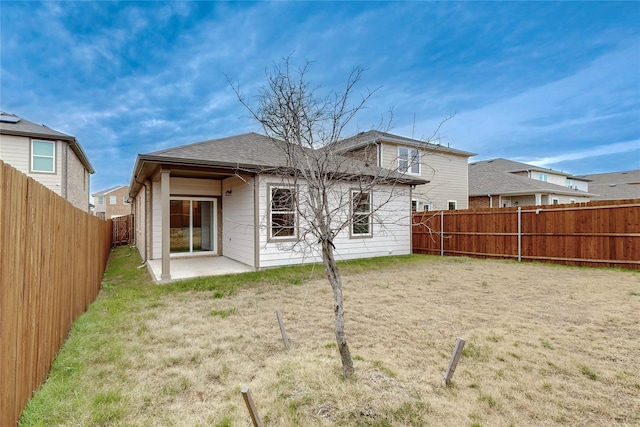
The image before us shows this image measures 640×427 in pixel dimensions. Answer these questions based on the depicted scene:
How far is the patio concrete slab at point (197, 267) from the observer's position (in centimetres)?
809

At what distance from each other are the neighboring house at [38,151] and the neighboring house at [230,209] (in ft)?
16.6

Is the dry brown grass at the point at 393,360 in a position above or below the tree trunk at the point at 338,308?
below

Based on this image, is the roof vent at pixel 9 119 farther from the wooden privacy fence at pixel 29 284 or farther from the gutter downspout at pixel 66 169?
the wooden privacy fence at pixel 29 284

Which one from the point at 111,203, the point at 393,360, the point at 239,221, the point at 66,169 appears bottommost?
the point at 393,360

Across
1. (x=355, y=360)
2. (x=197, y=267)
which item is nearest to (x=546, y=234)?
(x=355, y=360)

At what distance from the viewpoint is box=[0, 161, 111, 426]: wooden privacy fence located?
78.5 inches

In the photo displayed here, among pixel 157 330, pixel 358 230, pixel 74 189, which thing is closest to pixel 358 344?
pixel 157 330

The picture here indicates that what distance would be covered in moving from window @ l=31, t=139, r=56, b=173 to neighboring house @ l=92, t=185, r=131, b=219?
32.7 m

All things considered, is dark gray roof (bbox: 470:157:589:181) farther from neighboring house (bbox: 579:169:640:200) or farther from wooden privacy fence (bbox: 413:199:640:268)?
wooden privacy fence (bbox: 413:199:640:268)

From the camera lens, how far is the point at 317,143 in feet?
12.8

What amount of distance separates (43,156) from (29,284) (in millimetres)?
14937

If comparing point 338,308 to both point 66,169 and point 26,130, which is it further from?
point 26,130

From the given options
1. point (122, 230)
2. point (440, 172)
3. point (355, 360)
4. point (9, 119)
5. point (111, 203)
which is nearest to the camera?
point (355, 360)

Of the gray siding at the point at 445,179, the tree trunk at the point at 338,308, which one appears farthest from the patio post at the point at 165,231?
the gray siding at the point at 445,179
